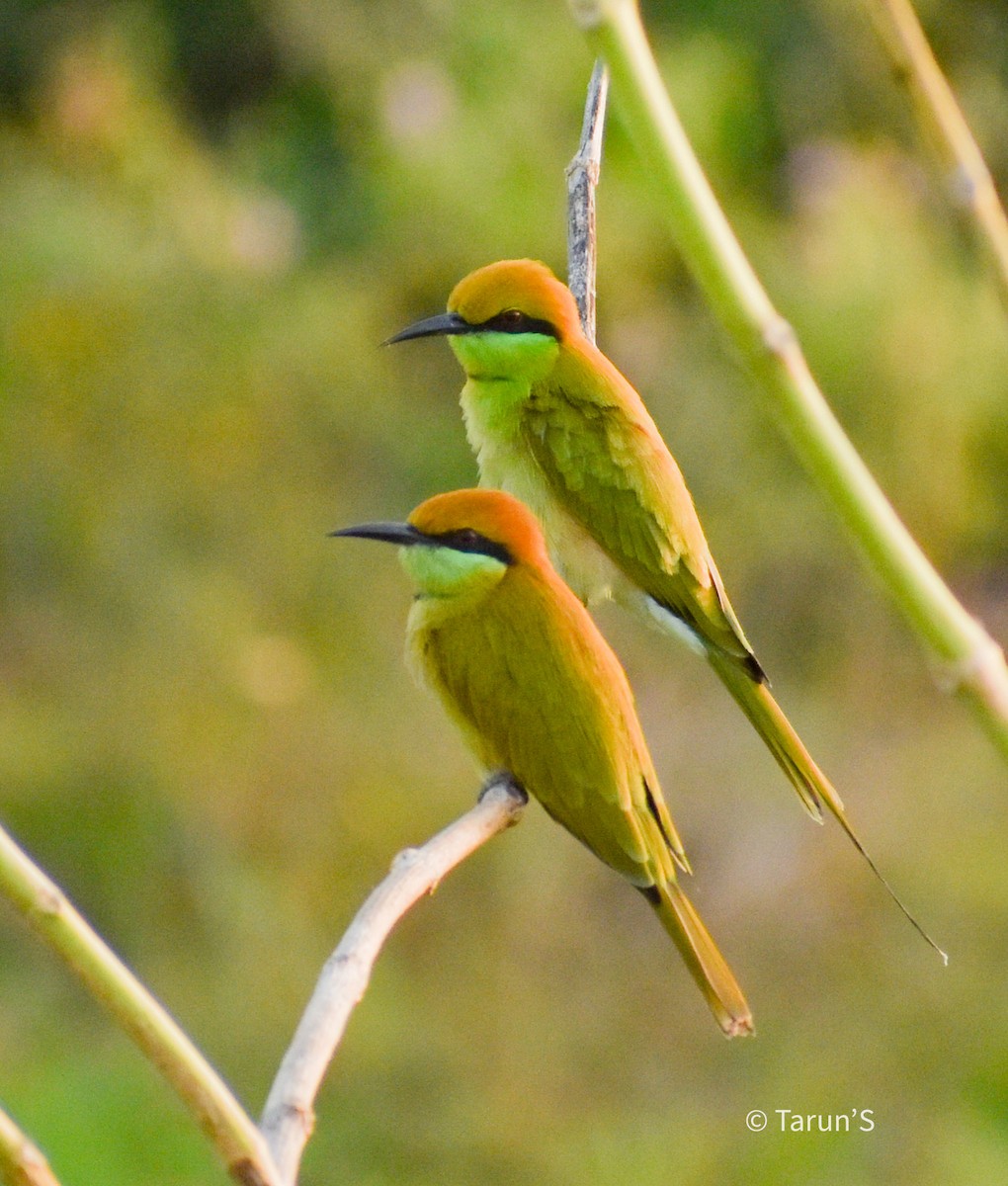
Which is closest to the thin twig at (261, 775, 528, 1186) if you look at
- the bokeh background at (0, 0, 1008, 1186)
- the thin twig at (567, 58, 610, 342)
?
the thin twig at (567, 58, 610, 342)

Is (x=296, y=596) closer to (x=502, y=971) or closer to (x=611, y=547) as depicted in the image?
(x=502, y=971)

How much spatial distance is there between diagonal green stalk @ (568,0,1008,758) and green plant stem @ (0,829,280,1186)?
7.4 inches

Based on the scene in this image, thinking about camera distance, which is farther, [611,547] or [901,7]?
[611,547]

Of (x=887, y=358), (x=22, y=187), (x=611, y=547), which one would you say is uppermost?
(x=22, y=187)

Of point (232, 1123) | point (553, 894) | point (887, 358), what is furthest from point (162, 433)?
point (232, 1123)

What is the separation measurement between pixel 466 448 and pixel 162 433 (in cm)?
82

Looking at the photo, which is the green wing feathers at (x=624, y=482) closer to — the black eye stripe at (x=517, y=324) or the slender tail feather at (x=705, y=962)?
the black eye stripe at (x=517, y=324)

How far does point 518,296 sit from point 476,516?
264mm

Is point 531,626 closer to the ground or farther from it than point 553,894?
farther from it

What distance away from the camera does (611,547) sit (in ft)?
5.86

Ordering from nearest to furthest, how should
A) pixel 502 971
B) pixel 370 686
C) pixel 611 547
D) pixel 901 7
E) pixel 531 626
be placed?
pixel 901 7, pixel 531 626, pixel 611 547, pixel 502 971, pixel 370 686

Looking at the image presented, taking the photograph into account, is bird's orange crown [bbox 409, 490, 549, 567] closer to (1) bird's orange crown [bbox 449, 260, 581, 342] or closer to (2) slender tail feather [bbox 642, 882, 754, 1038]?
(1) bird's orange crown [bbox 449, 260, 581, 342]

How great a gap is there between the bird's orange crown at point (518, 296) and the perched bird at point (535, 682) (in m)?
0.22

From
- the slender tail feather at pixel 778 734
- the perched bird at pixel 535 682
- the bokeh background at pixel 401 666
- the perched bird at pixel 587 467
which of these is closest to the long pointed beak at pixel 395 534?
the perched bird at pixel 535 682
